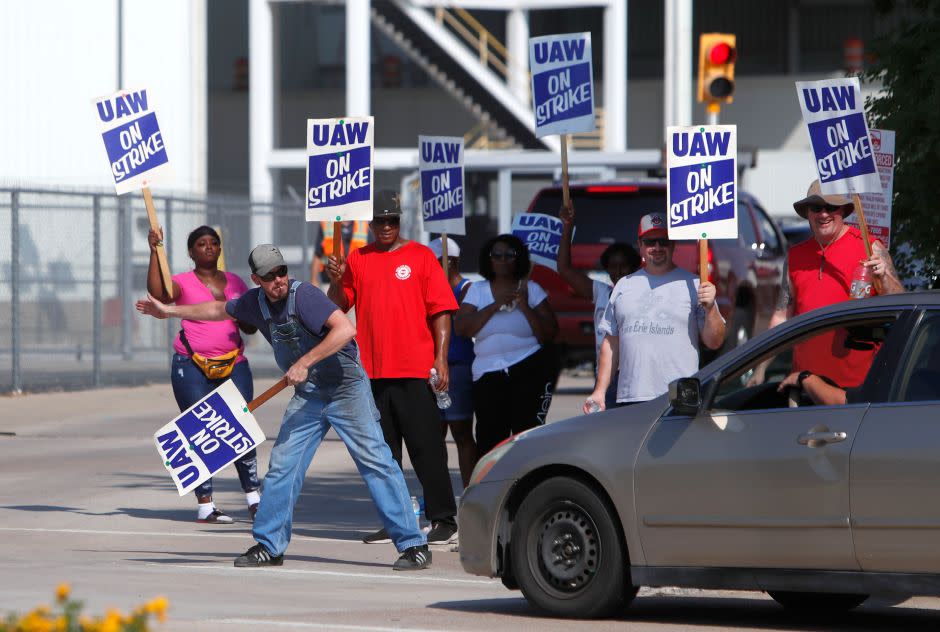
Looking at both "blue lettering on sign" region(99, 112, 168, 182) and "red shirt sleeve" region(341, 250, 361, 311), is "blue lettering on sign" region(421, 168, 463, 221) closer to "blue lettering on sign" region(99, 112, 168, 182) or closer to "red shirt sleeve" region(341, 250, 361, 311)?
"blue lettering on sign" region(99, 112, 168, 182)

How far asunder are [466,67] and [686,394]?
33966 mm

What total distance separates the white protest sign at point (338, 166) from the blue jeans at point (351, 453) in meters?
1.80

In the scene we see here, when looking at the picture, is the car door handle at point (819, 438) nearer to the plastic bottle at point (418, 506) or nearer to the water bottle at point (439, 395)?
the water bottle at point (439, 395)

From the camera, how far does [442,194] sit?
13.4 m

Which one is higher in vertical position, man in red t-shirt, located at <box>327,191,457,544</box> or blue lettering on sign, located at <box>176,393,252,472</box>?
man in red t-shirt, located at <box>327,191,457,544</box>

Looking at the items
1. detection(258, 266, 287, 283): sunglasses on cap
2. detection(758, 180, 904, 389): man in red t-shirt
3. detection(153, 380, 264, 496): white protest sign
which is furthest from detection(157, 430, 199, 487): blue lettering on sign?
detection(758, 180, 904, 389): man in red t-shirt

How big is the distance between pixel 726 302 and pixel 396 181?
27539 mm

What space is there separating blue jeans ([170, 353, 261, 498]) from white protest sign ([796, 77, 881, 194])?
4.10 metres

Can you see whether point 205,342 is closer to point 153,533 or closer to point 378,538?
point 153,533

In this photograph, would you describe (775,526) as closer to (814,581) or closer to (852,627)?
(814,581)

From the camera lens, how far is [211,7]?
51.3 m

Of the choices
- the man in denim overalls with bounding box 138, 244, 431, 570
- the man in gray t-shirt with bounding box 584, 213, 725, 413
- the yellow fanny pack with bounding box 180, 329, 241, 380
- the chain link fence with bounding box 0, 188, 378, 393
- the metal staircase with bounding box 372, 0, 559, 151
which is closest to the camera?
the man in gray t-shirt with bounding box 584, 213, 725, 413

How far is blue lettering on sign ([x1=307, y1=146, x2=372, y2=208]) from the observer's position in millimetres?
11461

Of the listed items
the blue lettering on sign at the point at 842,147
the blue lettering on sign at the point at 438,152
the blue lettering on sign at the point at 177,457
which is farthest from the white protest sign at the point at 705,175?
the blue lettering on sign at the point at 438,152
